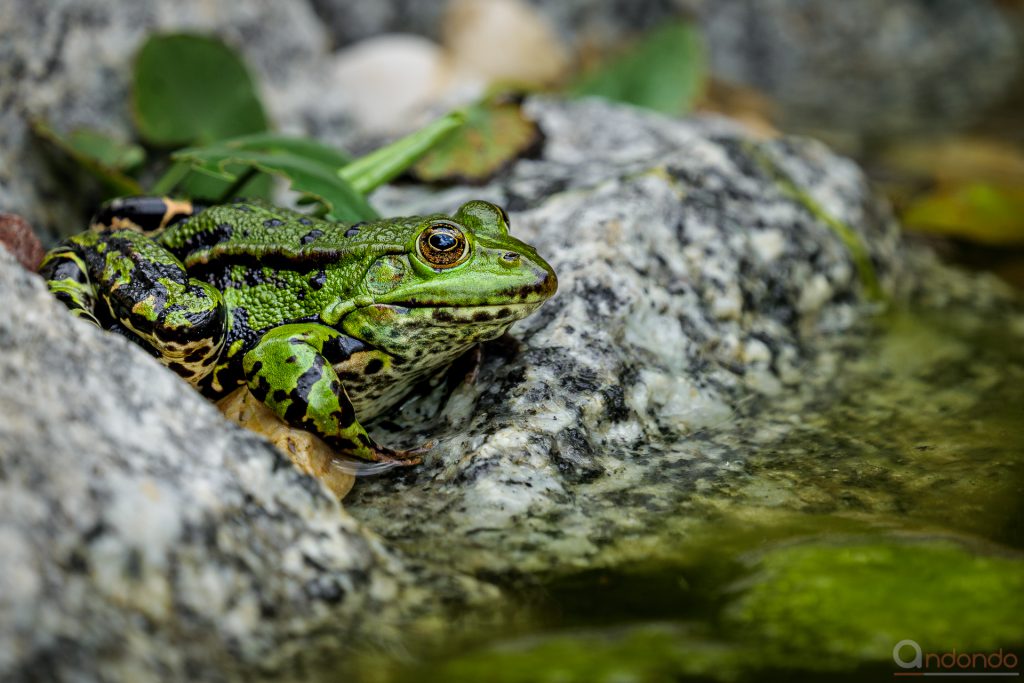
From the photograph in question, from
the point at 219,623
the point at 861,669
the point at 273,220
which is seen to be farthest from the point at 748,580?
the point at 273,220

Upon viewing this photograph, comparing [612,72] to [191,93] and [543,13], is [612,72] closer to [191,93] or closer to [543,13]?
[191,93]

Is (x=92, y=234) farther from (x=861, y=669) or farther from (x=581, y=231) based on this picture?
(x=861, y=669)

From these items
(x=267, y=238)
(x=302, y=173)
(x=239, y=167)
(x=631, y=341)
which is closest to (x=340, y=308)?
(x=267, y=238)

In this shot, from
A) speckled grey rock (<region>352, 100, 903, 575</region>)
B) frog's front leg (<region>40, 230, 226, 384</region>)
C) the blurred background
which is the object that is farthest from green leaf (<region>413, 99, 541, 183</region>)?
frog's front leg (<region>40, 230, 226, 384</region>)

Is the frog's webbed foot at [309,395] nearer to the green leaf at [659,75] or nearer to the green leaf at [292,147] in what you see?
the green leaf at [292,147]

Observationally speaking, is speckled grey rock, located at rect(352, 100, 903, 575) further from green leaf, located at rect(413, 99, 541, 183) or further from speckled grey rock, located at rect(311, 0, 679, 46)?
speckled grey rock, located at rect(311, 0, 679, 46)

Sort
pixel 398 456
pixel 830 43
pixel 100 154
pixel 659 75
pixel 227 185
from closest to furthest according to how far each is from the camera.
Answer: pixel 398 456
pixel 227 185
pixel 100 154
pixel 659 75
pixel 830 43

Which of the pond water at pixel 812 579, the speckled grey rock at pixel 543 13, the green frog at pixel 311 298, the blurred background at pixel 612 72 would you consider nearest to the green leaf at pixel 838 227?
the blurred background at pixel 612 72

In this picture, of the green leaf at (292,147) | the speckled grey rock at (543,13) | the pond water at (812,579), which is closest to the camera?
the pond water at (812,579)
